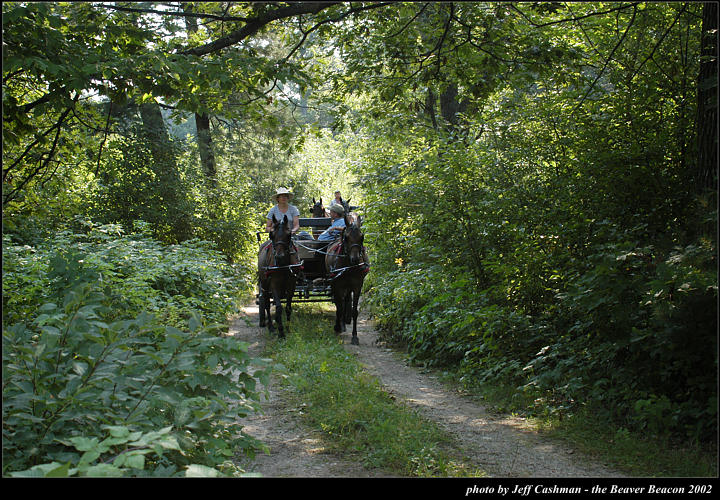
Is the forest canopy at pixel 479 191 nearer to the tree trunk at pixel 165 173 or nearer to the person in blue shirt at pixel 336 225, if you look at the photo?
the person in blue shirt at pixel 336 225

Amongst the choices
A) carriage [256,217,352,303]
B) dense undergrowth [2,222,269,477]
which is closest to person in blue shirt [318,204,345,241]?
carriage [256,217,352,303]

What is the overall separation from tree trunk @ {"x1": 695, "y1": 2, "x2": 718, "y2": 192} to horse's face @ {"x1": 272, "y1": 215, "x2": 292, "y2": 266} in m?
7.30

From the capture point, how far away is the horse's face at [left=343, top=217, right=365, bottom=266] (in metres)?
10.9

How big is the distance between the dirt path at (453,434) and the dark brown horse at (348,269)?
10.1 feet

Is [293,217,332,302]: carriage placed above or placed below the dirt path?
above

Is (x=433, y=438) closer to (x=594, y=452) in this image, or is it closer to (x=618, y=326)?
(x=594, y=452)

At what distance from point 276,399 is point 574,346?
12.0ft

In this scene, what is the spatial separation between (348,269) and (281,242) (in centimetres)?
140

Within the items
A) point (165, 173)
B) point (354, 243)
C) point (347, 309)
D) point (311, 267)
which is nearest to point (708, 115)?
point (354, 243)

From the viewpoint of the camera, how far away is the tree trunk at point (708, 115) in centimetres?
568

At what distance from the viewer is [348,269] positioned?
446 inches

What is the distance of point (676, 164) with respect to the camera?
681 cm

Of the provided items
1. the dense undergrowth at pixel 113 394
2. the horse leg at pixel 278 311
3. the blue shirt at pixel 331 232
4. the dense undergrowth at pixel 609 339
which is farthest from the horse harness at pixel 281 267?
the dense undergrowth at pixel 113 394

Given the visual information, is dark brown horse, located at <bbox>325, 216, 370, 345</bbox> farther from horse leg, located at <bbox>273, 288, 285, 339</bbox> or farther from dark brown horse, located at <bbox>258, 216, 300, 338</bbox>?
horse leg, located at <bbox>273, 288, 285, 339</bbox>
